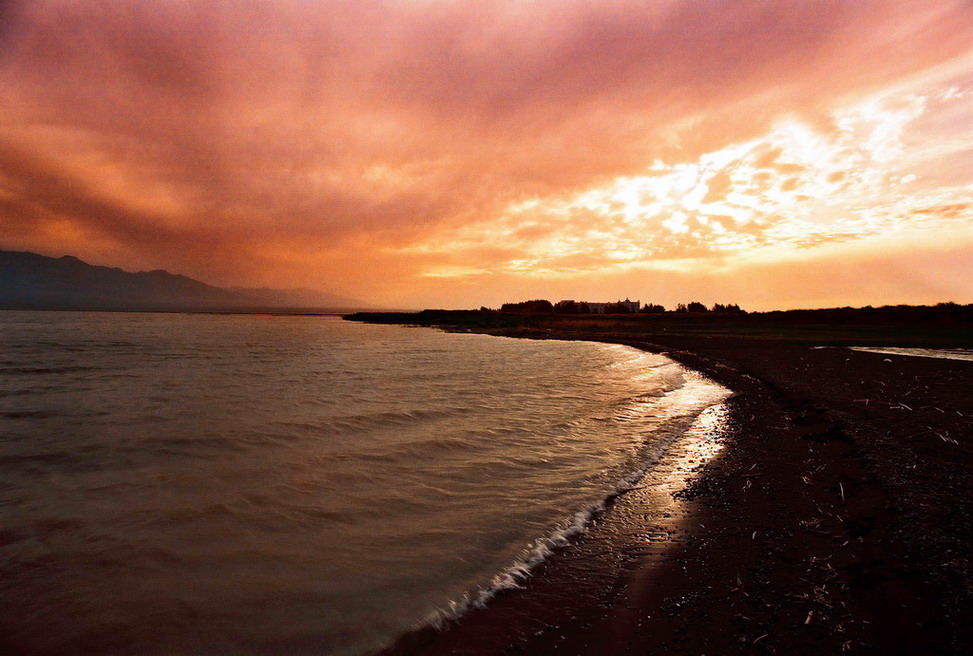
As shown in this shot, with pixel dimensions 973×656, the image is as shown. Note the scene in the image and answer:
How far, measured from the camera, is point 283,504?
7.53m

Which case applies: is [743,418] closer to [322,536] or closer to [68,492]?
[322,536]

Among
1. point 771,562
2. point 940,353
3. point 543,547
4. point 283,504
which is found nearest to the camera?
point 771,562

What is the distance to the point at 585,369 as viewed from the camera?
92.9 ft

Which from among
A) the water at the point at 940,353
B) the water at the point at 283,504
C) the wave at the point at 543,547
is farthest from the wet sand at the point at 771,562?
the water at the point at 940,353

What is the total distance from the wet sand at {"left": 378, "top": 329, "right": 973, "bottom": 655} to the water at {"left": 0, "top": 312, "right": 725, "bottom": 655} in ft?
2.48

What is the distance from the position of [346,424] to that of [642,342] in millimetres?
43832

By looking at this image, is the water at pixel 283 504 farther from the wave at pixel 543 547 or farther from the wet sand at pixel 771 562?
the wet sand at pixel 771 562

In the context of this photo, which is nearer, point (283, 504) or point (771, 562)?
point (771, 562)

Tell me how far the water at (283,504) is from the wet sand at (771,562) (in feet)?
2.48

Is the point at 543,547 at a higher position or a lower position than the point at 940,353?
lower

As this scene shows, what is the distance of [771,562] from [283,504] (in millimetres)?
7447

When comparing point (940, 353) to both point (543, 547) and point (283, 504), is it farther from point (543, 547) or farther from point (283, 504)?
point (283, 504)

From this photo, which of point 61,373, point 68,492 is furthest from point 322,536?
point 61,373

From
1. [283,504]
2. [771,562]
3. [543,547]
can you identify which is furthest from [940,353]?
[283,504]
